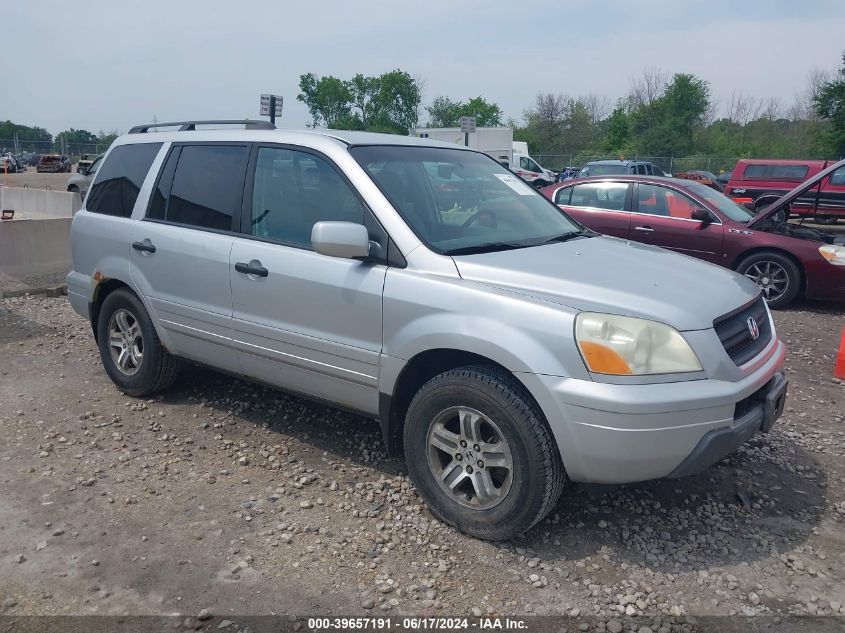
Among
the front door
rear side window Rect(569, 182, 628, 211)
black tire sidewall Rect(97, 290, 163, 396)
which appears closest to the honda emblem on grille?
the front door

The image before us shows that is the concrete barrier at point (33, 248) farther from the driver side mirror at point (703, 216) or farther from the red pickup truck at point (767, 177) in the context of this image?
the red pickup truck at point (767, 177)

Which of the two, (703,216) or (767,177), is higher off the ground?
(767,177)

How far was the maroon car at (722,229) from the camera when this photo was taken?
8.42 meters

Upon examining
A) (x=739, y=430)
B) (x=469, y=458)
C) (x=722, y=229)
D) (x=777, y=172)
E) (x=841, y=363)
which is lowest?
(x=841, y=363)

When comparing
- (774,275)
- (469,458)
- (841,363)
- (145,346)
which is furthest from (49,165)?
(469,458)

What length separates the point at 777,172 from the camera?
19984 mm

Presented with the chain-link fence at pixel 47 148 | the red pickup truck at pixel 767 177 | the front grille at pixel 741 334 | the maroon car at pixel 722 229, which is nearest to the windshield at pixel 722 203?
the maroon car at pixel 722 229

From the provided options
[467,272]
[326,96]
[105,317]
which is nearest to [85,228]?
[105,317]

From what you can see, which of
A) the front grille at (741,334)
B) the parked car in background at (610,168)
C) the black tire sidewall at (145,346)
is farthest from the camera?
the parked car in background at (610,168)

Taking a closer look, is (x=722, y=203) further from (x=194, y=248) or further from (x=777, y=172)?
(x=777, y=172)

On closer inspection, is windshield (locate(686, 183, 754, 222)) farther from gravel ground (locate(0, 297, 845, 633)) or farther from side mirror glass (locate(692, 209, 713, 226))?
gravel ground (locate(0, 297, 845, 633))

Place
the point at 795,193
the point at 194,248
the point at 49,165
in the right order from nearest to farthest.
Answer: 1. the point at 194,248
2. the point at 795,193
3. the point at 49,165

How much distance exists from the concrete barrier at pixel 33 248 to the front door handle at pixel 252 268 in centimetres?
647

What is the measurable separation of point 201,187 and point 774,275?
703 cm
